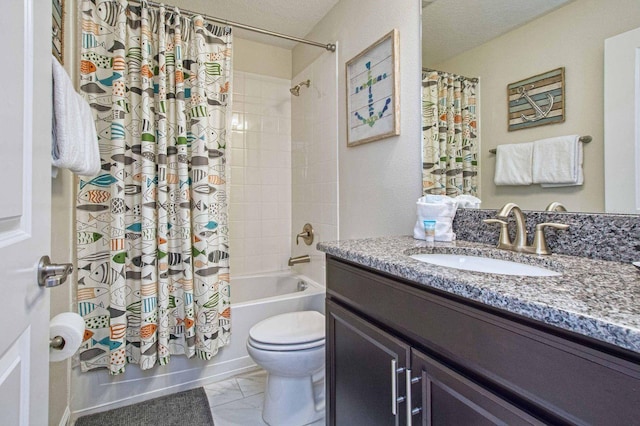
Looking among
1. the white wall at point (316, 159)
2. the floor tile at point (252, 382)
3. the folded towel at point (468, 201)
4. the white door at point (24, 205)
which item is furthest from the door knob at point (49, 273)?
the white wall at point (316, 159)

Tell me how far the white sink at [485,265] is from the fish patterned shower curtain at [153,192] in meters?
1.19

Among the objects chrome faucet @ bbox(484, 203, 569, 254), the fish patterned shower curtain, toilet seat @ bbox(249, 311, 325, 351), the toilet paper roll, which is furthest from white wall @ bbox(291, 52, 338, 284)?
the toilet paper roll

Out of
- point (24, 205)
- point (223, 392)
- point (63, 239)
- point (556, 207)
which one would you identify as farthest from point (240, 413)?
point (556, 207)

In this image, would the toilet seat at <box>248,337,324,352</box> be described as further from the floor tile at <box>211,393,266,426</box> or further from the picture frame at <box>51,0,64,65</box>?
the picture frame at <box>51,0,64,65</box>

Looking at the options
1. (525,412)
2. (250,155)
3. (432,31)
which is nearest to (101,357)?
(250,155)

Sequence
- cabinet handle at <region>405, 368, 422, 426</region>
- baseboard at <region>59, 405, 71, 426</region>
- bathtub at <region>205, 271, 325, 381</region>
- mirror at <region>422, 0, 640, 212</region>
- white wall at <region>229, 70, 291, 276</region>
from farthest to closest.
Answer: white wall at <region>229, 70, 291, 276</region>
bathtub at <region>205, 271, 325, 381</region>
baseboard at <region>59, 405, 71, 426</region>
mirror at <region>422, 0, 640, 212</region>
cabinet handle at <region>405, 368, 422, 426</region>

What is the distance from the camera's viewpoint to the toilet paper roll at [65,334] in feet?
2.49

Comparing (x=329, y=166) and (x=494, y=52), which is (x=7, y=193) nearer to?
(x=494, y=52)

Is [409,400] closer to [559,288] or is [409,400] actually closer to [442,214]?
[559,288]

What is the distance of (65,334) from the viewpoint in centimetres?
77

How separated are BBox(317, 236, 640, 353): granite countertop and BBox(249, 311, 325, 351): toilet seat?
2.08 ft

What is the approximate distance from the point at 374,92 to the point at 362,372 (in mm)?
1341

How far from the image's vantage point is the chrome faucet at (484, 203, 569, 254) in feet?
3.04

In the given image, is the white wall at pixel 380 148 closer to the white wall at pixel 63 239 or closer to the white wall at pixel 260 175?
the white wall at pixel 260 175
